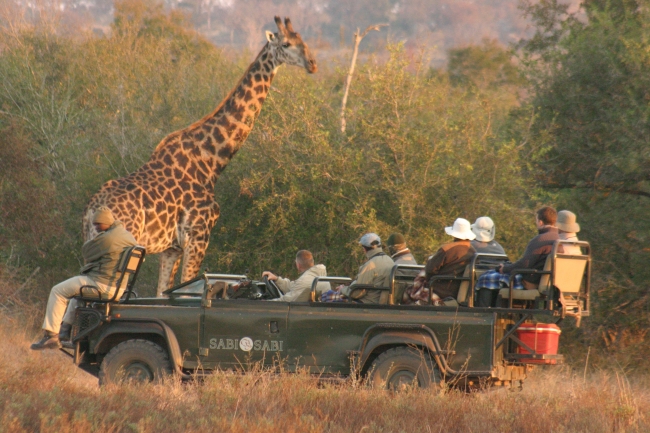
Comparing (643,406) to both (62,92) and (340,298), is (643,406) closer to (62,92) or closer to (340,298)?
(340,298)

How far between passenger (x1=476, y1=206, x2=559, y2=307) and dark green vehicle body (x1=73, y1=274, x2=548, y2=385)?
269mm

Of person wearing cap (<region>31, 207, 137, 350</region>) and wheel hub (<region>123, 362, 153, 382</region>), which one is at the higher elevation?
person wearing cap (<region>31, 207, 137, 350</region>)

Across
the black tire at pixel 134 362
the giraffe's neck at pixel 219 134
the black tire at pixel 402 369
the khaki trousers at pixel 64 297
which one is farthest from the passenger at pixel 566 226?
the giraffe's neck at pixel 219 134

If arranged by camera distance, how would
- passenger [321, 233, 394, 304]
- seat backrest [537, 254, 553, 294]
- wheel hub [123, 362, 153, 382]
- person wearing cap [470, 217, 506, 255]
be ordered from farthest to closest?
person wearing cap [470, 217, 506, 255] < wheel hub [123, 362, 153, 382] < passenger [321, 233, 394, 304] < seat backrest [537, 254, 553, 294]

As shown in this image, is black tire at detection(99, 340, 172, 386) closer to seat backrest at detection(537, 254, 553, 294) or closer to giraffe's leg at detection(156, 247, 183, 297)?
seat backrest at detection(537, 254, 553, 294)

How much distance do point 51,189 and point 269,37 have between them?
4443 millimetres

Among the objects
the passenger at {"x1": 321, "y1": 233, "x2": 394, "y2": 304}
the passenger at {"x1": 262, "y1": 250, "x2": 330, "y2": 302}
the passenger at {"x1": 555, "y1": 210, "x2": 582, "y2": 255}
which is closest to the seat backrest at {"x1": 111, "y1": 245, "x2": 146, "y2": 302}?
the passenger at {"x1": 262, "y1": 250, "x2": 330, "y2": 302}

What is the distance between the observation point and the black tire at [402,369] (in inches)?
321

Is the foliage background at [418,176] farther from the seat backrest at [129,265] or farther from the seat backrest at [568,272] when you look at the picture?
the seat backrest at [568,272]

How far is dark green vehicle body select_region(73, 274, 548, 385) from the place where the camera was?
26.3 ft

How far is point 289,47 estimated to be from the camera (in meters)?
12.9

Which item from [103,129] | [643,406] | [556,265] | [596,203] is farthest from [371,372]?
[103,129]

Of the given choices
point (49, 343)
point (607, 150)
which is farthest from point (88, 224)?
point (607, 150)

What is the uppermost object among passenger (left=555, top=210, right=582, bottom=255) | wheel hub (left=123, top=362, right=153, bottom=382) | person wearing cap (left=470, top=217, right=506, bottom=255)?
passenger (left=555, top=210, right=582, bottom=255)
